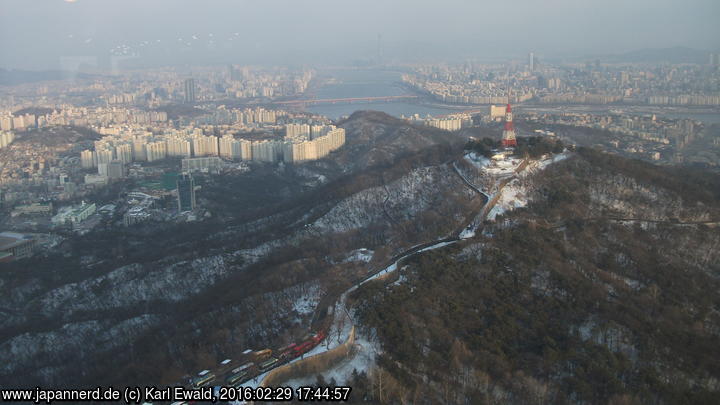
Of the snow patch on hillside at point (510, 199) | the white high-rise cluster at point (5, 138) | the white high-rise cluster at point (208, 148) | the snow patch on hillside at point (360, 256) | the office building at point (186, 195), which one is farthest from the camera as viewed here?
the white high-rise cluster at point (5, 138)

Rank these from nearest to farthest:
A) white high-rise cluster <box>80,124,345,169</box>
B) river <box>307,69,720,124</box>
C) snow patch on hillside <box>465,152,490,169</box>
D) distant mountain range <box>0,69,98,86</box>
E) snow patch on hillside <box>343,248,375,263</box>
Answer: snow patch on hillside <box>343,248,375,263</box>, snow patch on hillside <box>465,152,490,169</box>, white high-rise cluster <box>80,124,345,169</box>, river <box>307,69,720,124</box>, distant mountain range <box>0,69,98,86</box>

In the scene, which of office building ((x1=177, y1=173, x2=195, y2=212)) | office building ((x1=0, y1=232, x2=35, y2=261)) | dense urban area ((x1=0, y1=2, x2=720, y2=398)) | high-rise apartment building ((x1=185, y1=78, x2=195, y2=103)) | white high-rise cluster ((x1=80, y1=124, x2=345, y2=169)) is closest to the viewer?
dense urban area ((x1=0, y1=2, x2=720, y2=398))

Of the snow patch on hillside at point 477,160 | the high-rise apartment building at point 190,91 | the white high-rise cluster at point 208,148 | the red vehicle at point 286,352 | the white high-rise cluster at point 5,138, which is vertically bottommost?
the red vehicle at point 286,352

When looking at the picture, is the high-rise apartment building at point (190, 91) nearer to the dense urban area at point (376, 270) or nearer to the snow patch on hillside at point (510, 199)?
the dense urban area at point (376, 270)

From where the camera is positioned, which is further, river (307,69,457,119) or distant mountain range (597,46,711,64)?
river (307,69,457,119)

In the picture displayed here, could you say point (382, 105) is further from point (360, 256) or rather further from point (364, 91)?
point (360, 256)

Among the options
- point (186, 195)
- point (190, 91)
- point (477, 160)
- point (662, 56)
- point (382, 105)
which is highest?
point (662, 56)

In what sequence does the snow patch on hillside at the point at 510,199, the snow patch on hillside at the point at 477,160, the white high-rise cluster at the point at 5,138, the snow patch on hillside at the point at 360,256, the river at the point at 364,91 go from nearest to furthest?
the snow patch on hillside at the point at 360,256, the snow patch on hillside at the point at 510,199, the snow patch on hillside at the point at 477,160, the white high-rise cluster at the point at 5,138, the river at the point at 364,91

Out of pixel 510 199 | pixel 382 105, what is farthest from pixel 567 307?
pixel 382 105

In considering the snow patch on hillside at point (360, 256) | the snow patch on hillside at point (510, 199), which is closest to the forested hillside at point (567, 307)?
the snow patch on hillside at point (510, 199)

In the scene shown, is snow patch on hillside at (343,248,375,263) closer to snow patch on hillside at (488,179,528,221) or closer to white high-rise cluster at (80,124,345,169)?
snow patch on hillside at (488,179,528,221)

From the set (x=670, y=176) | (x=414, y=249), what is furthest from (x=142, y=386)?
(x=670, y=176)

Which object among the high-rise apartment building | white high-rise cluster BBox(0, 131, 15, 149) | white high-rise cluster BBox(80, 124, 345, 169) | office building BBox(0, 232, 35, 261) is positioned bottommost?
office building BBox(0, 232, 35, 261)

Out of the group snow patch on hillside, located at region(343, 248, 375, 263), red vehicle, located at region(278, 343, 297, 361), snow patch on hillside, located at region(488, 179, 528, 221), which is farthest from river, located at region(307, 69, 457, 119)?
red vehicle, located at region(278, 343, 297, 361)
